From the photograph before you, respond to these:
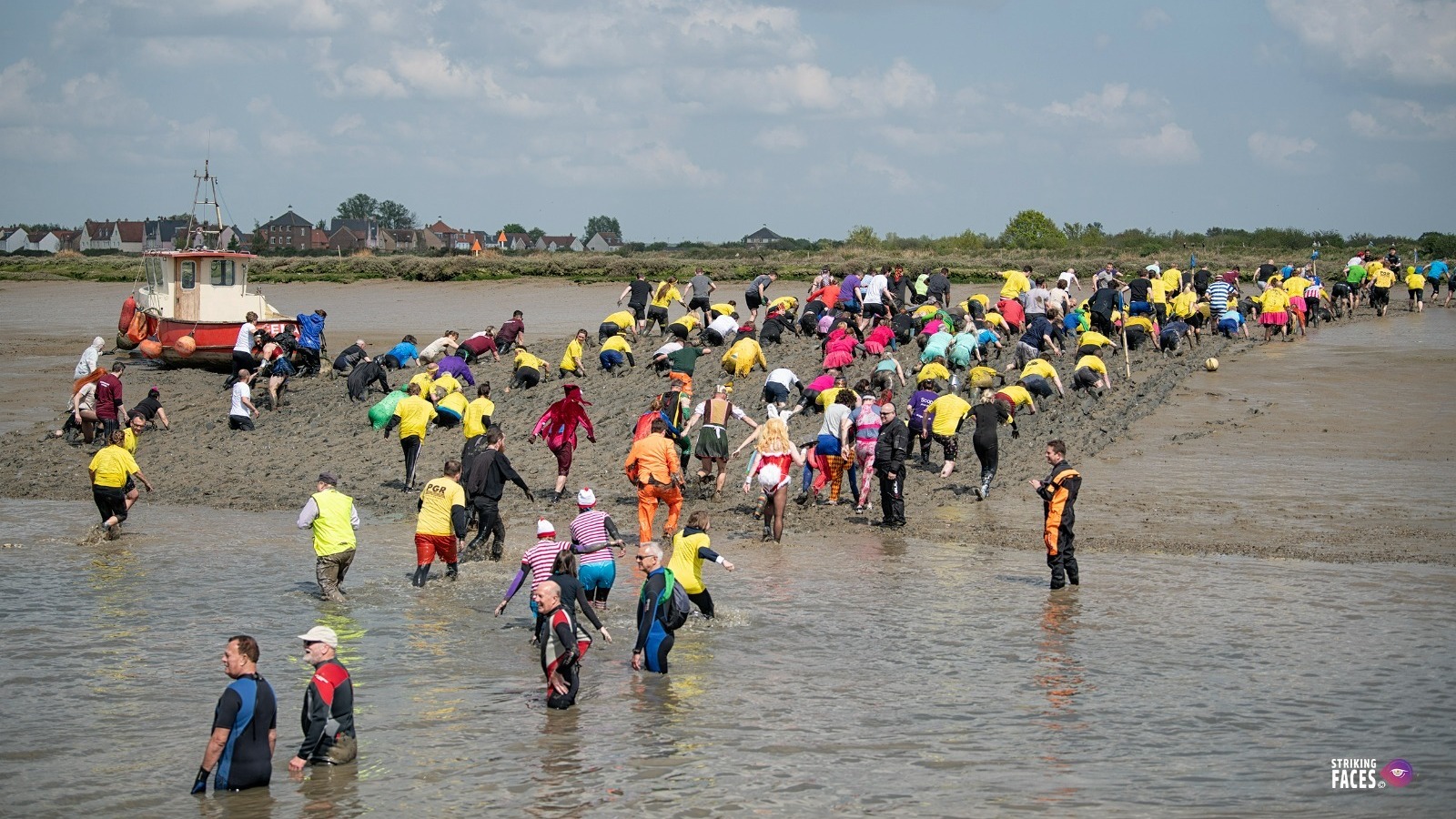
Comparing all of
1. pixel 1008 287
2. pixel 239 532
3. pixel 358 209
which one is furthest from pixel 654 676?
pixel 358 209

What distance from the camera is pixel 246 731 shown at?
7.12 m

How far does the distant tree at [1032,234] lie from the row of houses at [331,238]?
30.0 m

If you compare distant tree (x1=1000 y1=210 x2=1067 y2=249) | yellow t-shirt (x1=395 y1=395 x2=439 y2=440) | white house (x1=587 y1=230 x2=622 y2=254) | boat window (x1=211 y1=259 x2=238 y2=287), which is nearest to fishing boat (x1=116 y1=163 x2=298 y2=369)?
boat window (x1=211 y1=259 x2=238 y2=287)

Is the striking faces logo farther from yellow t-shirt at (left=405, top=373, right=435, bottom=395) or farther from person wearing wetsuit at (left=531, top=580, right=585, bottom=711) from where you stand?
yellow t-shirt at (left=405, top=373, right=435, bottom=395)

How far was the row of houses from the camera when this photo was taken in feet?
395

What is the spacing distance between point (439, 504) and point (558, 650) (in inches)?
140

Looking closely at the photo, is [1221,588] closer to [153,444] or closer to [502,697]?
[502,697]

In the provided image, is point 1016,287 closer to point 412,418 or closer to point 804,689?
point 412,418

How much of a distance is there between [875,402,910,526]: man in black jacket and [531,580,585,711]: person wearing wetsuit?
243 inches

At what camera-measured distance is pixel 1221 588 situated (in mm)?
11898

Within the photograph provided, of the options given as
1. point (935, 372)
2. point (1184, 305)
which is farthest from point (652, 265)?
point (935, 372)

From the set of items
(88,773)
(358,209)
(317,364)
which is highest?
(358,209)

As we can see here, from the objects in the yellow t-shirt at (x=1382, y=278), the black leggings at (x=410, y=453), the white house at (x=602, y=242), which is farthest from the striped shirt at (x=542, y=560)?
the white house at (x=602, y=242)

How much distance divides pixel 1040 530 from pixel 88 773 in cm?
962
